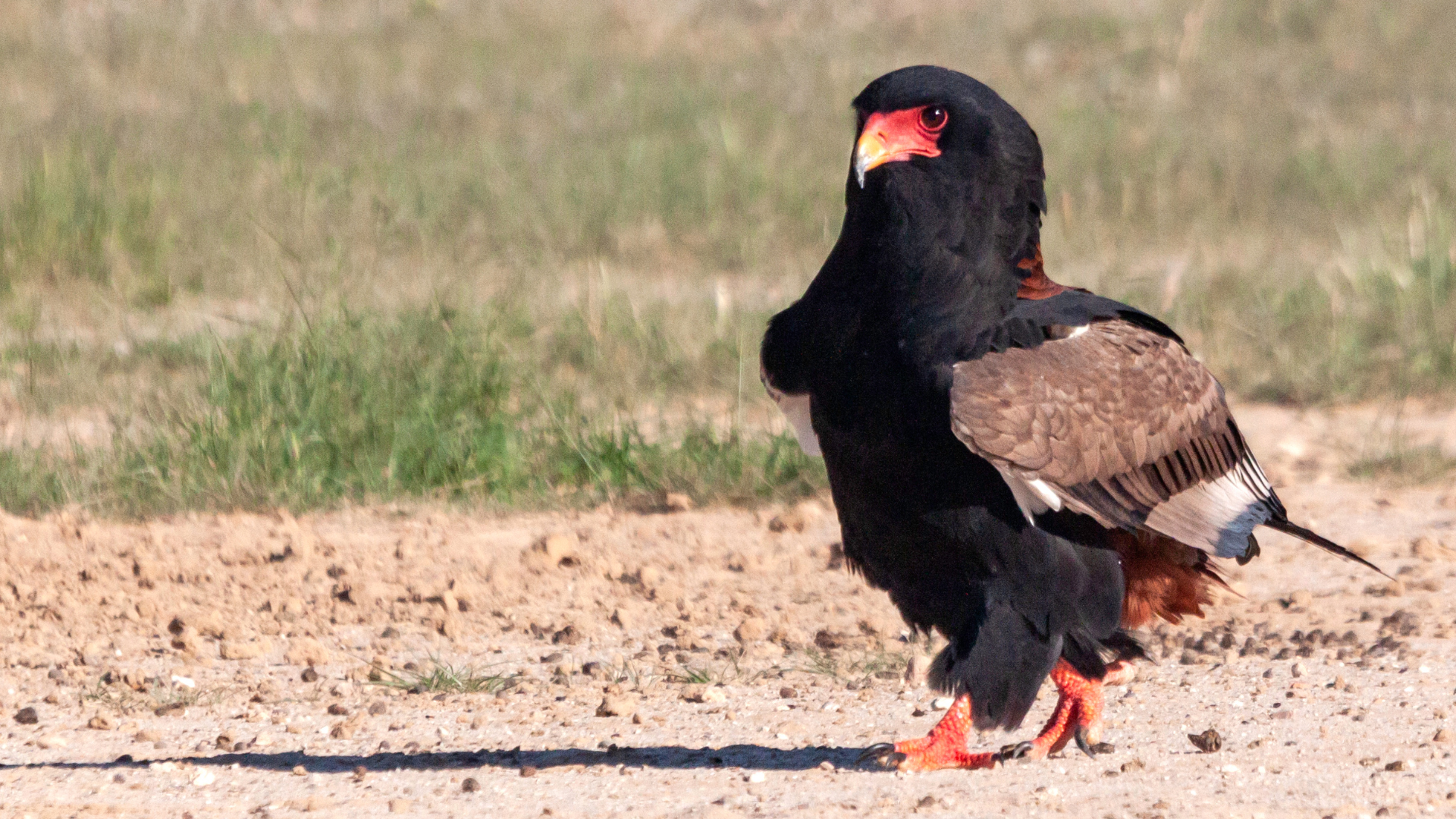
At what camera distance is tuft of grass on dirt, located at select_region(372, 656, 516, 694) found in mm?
4332

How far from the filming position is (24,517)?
5492 mm

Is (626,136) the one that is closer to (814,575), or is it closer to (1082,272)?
(1082,272)

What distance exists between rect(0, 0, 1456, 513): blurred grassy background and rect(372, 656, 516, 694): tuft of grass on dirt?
54.9 inches

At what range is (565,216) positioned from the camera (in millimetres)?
9273

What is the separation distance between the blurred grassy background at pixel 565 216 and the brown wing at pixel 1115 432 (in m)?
2.16

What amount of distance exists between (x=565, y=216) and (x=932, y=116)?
578 centimetres

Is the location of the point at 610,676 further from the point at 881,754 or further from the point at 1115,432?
the point at 1115,432

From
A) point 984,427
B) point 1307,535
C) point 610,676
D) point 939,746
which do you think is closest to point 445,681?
point 610,676

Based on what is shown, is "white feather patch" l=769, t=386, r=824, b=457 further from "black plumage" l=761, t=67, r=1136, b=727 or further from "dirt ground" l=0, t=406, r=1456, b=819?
"dirt ground" l=0, t=406, r=1456, b=819

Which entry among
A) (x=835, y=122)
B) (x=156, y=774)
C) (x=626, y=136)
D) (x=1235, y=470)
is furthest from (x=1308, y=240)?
(x=156, y=774)

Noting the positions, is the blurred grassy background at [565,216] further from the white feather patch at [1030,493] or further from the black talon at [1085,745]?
the white feather patch at [1030,493]

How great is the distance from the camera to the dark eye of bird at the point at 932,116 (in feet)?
11.9

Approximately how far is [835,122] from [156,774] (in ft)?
26.3

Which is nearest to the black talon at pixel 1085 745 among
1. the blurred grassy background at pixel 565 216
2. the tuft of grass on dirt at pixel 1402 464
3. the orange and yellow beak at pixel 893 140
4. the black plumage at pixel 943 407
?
the black plumage at pixel 943 407
